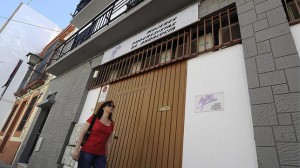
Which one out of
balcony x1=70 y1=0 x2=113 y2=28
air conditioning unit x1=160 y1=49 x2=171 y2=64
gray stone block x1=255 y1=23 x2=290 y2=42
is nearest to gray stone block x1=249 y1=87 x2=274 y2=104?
gray stone block x1=255 y1=23 x2=290 y2=42

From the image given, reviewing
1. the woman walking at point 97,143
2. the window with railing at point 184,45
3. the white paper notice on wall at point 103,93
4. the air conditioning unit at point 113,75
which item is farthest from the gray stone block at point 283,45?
the white paper notice on wall at point 103,93

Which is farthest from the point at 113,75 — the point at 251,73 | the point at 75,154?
the point at 251,73

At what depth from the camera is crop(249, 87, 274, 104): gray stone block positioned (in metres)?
2.04

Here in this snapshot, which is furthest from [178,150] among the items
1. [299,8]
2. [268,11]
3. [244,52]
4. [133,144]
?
[299,8]

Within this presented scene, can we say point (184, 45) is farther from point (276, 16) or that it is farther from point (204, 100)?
point (276, 16)

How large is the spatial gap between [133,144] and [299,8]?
129 inches

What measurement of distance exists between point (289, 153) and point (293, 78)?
772 millimetres

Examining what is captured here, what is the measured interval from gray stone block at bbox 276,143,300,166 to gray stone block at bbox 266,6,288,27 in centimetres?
152

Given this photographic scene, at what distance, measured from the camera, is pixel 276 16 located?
94.1 inches

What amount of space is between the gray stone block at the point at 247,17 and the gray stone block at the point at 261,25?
0.27ft

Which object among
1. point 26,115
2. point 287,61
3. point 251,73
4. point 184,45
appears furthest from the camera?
point 26,115

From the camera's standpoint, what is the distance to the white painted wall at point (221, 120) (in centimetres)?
215

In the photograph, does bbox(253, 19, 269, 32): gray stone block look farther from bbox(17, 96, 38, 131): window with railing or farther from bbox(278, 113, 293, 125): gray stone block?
bbox(17, 96, 38, 131): window with railing

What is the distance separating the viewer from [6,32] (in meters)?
14.0
